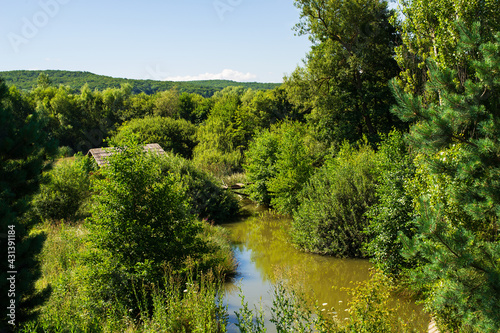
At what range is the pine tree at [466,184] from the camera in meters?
5.10

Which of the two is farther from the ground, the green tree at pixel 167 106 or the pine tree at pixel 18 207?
the green tree at pixel 167 106

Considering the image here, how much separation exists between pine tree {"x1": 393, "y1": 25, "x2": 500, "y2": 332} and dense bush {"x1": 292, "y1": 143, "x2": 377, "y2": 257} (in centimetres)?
647

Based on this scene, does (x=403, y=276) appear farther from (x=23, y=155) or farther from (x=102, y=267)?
(x=23, y=155)

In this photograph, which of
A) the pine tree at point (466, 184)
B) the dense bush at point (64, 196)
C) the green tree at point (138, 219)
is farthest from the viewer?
the dense bush at point (64, 196)

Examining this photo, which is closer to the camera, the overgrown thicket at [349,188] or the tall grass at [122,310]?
the overgrown thicket at [349,188]

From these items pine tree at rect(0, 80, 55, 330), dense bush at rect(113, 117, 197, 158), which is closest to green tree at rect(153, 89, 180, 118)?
dense bush at rect(113, 117, 197, 158)

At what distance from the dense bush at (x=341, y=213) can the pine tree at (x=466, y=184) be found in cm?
647

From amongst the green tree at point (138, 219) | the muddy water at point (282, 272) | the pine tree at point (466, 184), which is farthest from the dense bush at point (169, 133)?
the pine tree at point (466, 184)

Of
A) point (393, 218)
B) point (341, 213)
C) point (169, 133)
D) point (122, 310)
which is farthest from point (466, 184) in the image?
point (169, 133)

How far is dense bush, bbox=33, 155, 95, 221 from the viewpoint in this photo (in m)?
16.4

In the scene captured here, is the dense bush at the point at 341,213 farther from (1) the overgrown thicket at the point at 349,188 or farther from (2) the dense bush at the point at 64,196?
(2) the dense bush at the point at 64,196

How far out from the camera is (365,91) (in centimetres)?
2166

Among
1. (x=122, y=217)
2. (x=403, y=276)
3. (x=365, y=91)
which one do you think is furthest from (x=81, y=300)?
(x=365, y=91)

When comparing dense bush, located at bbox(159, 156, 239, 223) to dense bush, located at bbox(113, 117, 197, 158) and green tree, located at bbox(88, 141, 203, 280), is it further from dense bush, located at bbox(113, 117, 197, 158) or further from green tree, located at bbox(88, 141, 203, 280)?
dense bush, located at bbox(113, 117, 197, 158)
